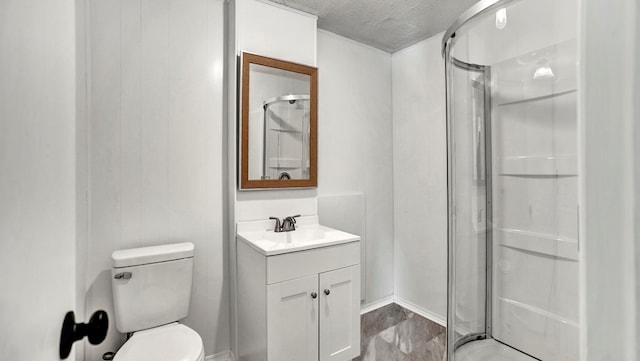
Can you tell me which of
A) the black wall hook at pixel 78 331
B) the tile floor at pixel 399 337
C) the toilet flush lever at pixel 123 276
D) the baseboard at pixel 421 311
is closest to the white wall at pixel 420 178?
the baseboard at pixel 421 311

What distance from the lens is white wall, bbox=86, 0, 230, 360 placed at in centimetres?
159

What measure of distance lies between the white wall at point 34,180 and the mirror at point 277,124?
4.66ft

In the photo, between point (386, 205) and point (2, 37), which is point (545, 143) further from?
point (386, 205)

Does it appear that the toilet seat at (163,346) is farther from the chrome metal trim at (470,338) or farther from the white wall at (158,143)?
the chrome metal trim at (470,338)

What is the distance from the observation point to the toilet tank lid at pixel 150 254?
59.5 inches

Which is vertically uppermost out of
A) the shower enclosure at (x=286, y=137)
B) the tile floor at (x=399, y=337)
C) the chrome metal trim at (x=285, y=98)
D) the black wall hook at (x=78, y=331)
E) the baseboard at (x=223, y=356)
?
the chrome metal trim at (x=285, y=98)

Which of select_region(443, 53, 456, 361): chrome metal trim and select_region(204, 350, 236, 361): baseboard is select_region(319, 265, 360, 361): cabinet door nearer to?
select_region(443, 53, 456, 361): chrome metal trim

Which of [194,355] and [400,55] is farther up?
[400,55]

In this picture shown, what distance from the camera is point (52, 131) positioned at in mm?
401

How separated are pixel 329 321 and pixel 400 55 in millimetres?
2422

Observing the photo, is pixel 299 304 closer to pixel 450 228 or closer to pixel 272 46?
pixel 450 228

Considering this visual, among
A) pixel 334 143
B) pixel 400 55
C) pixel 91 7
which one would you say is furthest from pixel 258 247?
pixel 400 55

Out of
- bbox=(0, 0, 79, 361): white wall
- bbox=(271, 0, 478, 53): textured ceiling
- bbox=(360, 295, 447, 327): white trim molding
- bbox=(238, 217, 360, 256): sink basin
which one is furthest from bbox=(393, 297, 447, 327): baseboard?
bbox=(0, 0, 79, 361): white wall

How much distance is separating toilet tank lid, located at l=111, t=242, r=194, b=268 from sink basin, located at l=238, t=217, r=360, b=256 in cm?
33
